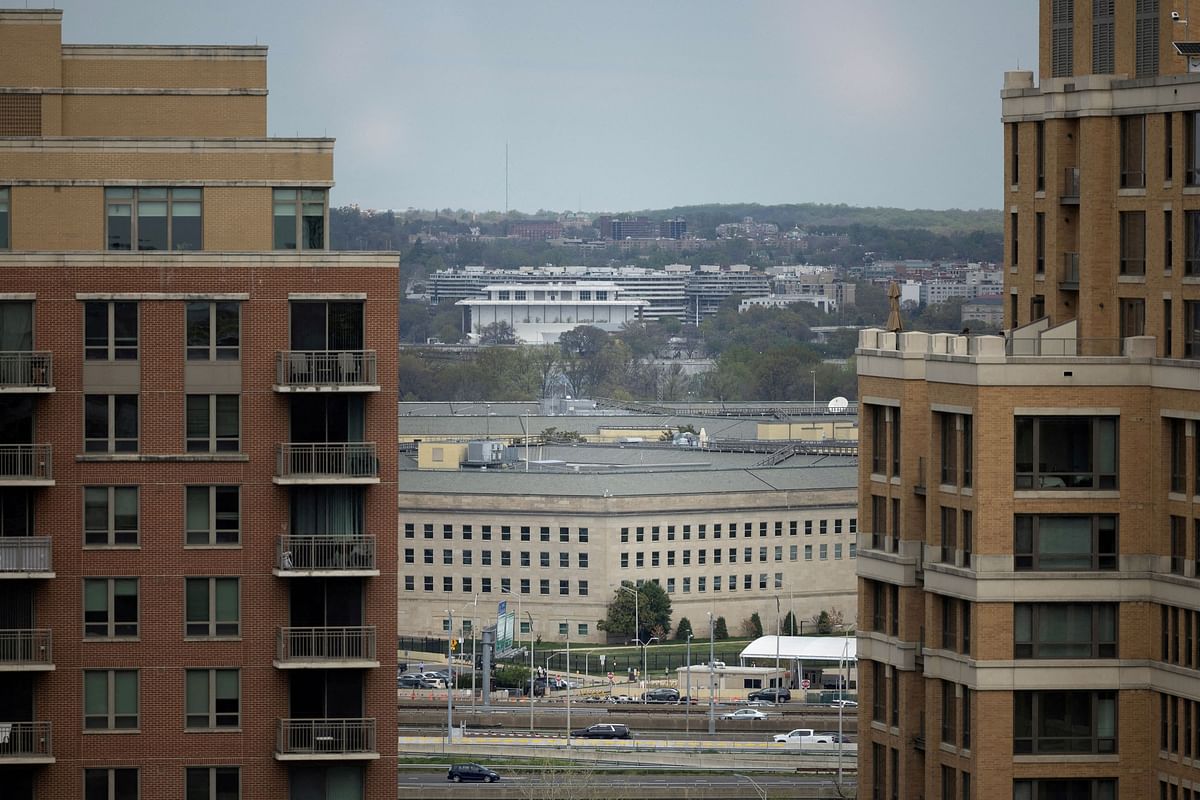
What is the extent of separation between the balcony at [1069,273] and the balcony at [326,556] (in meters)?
19.9

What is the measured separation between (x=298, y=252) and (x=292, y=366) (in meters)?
2.65

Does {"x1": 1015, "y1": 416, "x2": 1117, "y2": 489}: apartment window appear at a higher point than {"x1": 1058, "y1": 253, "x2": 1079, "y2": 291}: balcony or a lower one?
lower

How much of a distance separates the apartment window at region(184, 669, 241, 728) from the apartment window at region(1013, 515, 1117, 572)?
62.3ft

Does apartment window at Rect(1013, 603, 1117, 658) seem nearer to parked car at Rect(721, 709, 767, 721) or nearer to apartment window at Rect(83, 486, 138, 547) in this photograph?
apartment window at Rect(83, 486, 138, 547)

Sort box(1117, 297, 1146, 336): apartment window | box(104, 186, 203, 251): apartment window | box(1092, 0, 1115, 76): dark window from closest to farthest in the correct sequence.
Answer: box(104, 186, 203, 251): apartment window → box(1117, 297, 1146, 336): apartment window → box(1092, 0, 1115, 76): dark window

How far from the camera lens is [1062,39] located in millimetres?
68500

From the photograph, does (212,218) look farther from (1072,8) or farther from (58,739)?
(1072,8)

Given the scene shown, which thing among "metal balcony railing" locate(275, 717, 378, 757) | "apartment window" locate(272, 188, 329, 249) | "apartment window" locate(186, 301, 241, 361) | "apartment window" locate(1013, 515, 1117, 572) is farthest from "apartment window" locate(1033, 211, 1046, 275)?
"metal balcony railing" locate(275, 717, 378, 757)

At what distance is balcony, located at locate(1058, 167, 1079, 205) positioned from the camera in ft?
220

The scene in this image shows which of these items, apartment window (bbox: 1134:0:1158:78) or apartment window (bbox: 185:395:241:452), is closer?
apartment window (bbox: 185:395:241:452)

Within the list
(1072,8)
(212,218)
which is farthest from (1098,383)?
(212,218)

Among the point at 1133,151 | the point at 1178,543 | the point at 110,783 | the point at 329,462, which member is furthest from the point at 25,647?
the point at 1133,151

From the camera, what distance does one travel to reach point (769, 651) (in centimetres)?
17650

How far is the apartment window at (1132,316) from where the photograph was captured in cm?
6488
